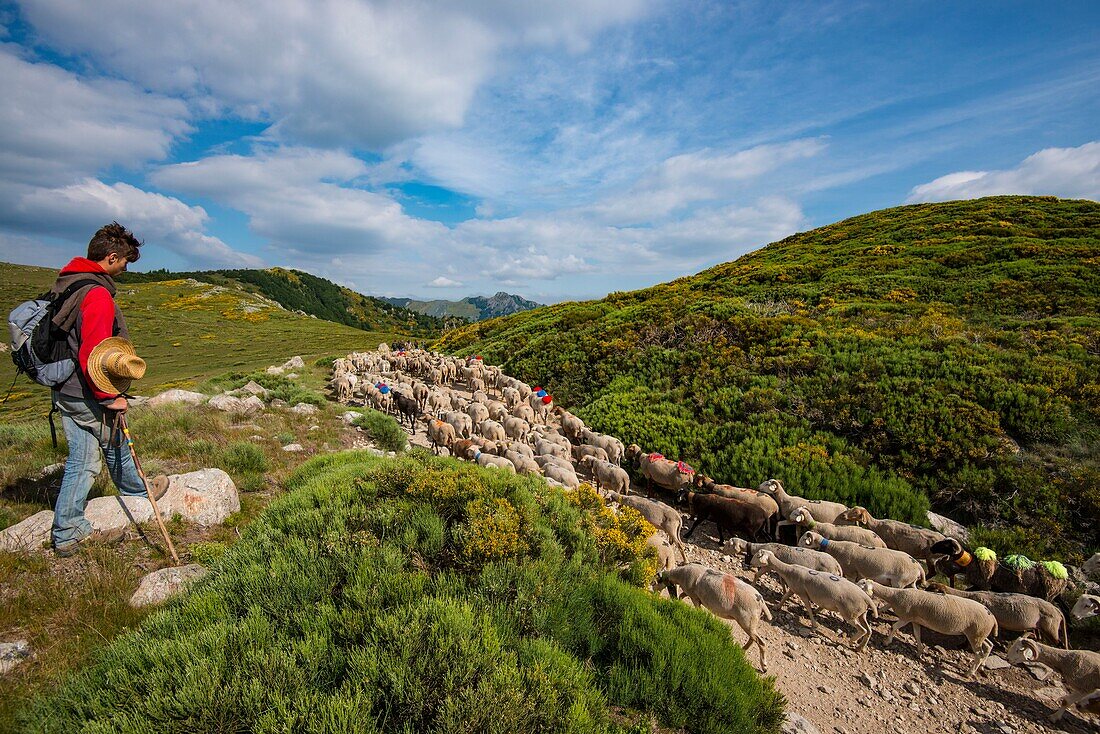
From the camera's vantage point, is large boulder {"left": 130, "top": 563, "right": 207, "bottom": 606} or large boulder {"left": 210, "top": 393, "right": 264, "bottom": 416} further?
large boulder {"left": 210, "top": 393, "right": 264, "bottom": 416}

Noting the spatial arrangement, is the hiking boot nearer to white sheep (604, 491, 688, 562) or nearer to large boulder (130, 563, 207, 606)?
large boulder (130, 563, 207, 606)

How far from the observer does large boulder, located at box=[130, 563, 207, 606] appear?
163 inches

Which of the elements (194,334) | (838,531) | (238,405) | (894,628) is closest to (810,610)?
(894,628)

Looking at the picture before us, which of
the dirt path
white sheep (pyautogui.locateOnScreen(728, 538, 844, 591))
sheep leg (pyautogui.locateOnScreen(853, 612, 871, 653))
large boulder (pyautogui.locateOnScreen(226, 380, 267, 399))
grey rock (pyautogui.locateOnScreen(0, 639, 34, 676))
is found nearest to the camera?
grey rock (pyautogui.locateOnScreen(0, 639, 34, 676))

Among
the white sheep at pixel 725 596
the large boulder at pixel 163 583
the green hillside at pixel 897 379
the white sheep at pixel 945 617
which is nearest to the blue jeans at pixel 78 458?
the large boulder at pixel 163 583

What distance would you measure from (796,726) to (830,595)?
8.04ft

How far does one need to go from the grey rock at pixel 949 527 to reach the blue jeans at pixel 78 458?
13.8 m

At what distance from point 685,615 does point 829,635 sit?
10.3 feet

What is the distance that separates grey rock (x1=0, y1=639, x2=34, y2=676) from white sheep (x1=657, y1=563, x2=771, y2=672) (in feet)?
22.5

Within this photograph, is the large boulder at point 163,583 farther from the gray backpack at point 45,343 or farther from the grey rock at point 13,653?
the gray backpack at point 45,343

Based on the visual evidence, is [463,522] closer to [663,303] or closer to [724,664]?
[724,664]

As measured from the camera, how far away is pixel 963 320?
1603cm

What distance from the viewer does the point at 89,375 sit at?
14.6 ft

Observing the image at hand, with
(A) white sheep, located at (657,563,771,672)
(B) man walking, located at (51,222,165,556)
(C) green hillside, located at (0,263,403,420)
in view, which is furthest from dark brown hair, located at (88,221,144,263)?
(C) green hillside, located at (0,263,403,420)
